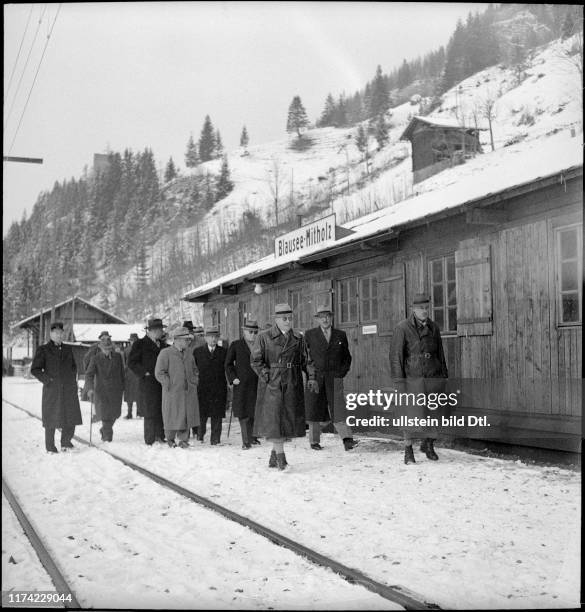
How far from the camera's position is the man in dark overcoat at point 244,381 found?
352 inches

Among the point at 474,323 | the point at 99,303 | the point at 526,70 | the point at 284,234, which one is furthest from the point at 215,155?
the point at 526,70

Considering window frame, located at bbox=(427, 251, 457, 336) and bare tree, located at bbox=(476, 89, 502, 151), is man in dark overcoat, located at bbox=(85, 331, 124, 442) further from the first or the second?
bare tree, located at bbox=(476, 89, 502, 151)

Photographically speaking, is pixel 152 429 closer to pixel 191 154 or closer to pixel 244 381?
pixel 244 381

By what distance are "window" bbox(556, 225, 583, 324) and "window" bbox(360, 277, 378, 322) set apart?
3.84 metres

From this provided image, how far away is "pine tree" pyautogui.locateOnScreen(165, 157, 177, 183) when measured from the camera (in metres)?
6.26

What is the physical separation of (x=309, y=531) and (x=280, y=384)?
2.43 m

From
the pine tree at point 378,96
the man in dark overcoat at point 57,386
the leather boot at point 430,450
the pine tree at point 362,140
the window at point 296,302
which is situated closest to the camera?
the pine tree at point 378,96

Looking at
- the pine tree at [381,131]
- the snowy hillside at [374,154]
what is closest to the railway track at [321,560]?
the snowy hillside at [374,154]

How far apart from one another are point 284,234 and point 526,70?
4.87m

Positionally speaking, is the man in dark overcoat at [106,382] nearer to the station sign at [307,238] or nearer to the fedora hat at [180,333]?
the fedora hat at [180,333]

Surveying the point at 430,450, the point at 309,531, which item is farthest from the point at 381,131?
the point at 309,531

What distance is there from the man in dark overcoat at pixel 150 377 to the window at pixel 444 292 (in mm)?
3992

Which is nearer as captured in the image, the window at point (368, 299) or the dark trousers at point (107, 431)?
the dark trousers at point (107, 431)

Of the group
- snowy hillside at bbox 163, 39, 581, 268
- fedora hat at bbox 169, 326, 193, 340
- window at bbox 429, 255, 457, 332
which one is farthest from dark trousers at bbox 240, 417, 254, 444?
window at bbox 429, 255, 457, 332
